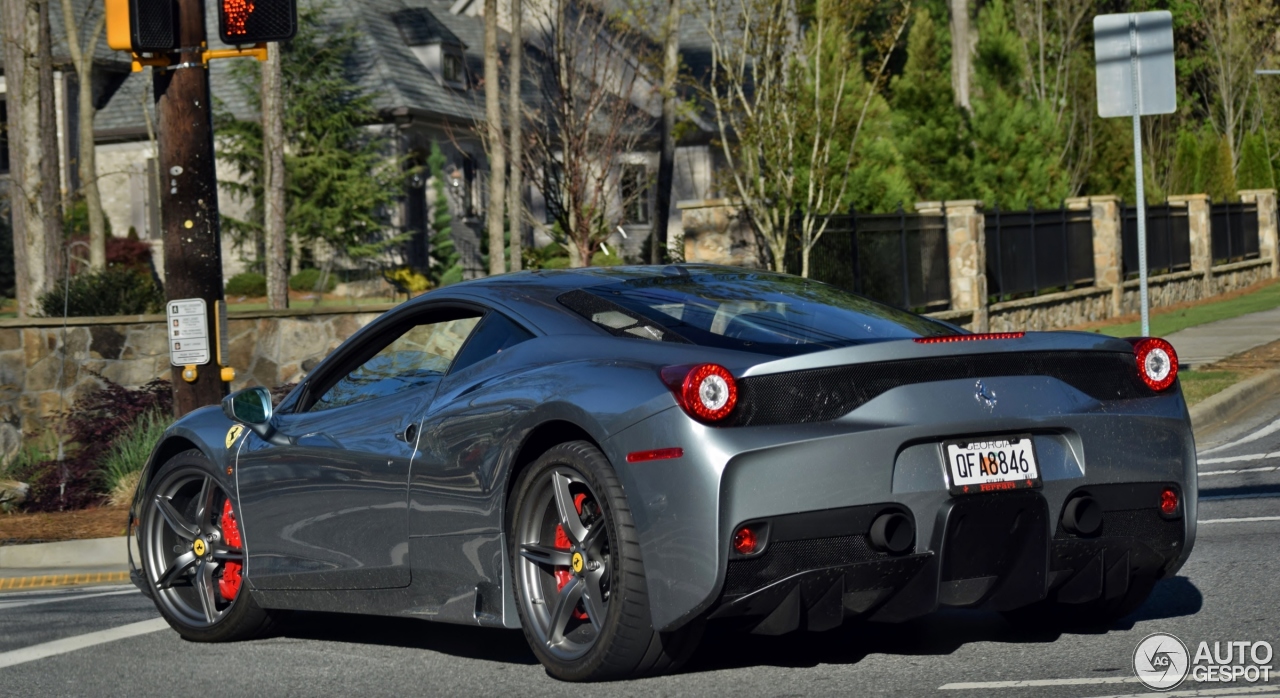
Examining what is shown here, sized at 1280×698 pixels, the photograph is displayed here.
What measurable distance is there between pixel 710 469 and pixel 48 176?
64.8 feet

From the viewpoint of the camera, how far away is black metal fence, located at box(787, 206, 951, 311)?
64.8 ft

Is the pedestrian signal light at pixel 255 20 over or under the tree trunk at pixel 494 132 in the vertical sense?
under

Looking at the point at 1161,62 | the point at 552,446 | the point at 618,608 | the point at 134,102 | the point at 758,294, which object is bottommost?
the point at 618,608

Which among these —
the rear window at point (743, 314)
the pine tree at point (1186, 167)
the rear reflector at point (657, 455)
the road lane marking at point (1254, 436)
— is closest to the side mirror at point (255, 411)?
the rear window at point (743, 314)

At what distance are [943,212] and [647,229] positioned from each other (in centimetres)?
2511

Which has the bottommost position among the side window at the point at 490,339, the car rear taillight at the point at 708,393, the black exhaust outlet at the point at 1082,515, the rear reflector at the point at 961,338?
the black exhaust outlet at the point at 1082,515

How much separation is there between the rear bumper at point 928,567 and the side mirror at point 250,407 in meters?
2.41

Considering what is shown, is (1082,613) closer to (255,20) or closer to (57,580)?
(57,580)

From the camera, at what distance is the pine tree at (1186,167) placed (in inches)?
1572

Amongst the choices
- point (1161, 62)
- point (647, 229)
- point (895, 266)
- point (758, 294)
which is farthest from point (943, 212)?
point (647, 229)

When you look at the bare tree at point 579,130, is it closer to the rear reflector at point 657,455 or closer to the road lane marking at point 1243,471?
the road lane marking at point 1243,471

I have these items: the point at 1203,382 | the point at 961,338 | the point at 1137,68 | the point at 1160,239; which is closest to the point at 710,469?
the point at 961,338

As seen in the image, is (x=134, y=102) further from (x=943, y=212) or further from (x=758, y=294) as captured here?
(x=758, y=294)

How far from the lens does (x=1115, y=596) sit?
5.34 meters
